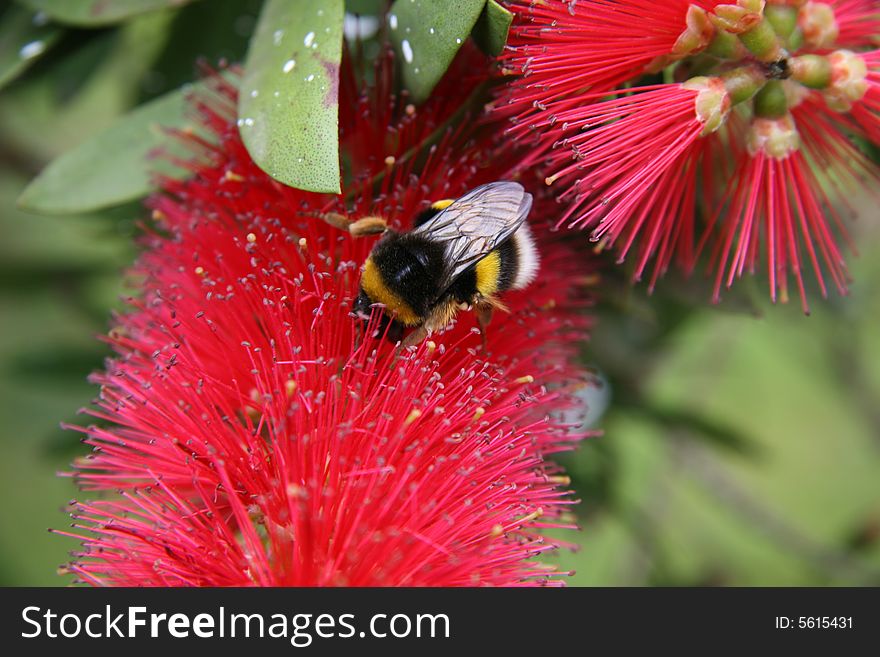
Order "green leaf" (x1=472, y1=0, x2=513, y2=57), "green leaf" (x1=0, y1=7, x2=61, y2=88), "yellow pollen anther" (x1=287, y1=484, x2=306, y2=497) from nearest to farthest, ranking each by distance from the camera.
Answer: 1. "yellow pollen anther" (x1=287, y1=484, x2=306, y2=497)
2. "green leaf" (x1=472, y1=0, x2=513, y2=57)
3. "green leaf" (x1=0, y1=7, x2=61, y2=88)

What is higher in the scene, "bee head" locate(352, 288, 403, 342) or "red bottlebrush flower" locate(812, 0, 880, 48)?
"red bottlebrush flower" locate(812, 0, 880, 48)

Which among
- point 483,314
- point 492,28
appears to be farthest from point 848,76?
point 483,314

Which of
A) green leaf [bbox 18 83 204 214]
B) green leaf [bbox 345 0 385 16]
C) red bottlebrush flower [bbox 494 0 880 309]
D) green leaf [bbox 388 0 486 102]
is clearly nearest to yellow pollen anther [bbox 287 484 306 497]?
red bottlebrush flower [bbox 494 0 880 309]

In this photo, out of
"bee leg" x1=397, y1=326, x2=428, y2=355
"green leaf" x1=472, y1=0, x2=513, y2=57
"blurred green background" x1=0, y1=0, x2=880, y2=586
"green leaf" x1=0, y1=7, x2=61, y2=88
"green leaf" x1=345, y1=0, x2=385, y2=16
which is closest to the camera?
"green leaf" x1=472, y1=0, x2=513, y2=57

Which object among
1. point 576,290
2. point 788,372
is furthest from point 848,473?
point 576,290

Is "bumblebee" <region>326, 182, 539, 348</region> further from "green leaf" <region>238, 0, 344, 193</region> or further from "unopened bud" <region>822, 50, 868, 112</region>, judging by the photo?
"unopened bud" <region>822, 50, 868, 112</region>
